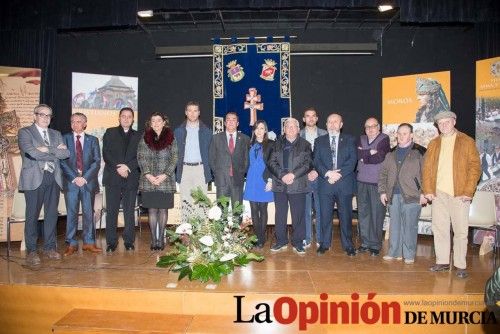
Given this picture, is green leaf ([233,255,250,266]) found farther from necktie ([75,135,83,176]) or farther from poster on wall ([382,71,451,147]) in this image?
poster on wall ([382,71,451,147])

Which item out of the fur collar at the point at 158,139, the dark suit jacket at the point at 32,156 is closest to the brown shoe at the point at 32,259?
the dark suit jacket at the point at 32,156

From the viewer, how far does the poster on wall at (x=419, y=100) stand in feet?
18.8

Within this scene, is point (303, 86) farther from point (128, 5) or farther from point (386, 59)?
point (128, 5)

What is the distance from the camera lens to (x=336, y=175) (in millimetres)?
4082

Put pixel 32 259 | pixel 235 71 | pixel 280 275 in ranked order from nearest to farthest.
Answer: pixel 280 275
pixel 32 259
pixel 235 71

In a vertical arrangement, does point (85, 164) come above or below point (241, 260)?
above

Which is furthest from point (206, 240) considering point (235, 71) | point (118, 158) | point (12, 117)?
point (235, 71)

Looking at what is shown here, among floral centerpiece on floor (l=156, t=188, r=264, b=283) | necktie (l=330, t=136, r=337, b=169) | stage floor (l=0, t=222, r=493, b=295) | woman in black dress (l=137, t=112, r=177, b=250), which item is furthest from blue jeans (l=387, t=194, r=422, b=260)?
woman in black dress (l=137, t=112, r=177, b=250)

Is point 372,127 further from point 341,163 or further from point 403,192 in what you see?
point 403,192

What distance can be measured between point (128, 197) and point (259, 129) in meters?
1.71

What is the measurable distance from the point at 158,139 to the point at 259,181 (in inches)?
49.4

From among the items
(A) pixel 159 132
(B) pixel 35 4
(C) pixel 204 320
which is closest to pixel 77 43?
(B) pixel 35 4

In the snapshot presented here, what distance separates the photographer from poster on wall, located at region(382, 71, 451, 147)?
572 centimetres

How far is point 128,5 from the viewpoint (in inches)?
203
